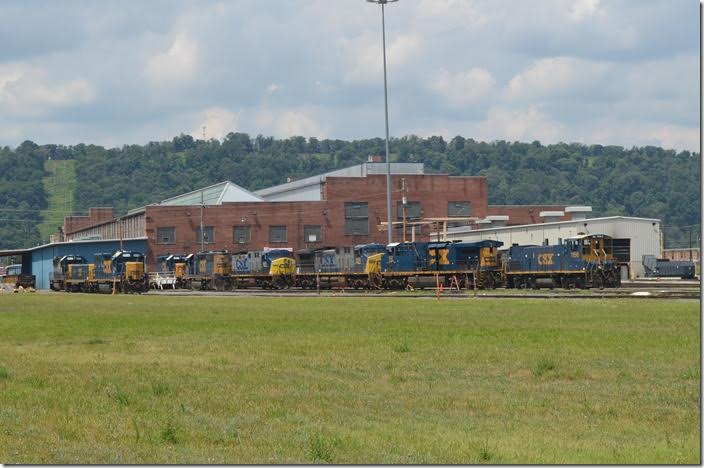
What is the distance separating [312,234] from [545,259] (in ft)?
178

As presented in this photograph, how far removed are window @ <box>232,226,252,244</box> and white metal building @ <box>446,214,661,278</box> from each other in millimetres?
27418

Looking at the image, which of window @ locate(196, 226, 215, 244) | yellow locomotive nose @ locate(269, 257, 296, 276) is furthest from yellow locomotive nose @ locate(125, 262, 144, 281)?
window @ locate(196, 226, 215, 244)

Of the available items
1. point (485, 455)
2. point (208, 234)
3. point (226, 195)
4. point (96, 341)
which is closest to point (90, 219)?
point (226, 195)

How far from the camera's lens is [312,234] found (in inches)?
4808

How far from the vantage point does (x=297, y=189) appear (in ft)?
477

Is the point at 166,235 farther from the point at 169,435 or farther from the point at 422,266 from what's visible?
the point at 169,435

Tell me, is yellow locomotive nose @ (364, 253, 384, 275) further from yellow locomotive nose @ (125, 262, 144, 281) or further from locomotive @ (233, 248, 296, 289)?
yellow locomotive nose @ (125, 262, 144, 281)

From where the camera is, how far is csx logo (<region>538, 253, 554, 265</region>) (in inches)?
2753

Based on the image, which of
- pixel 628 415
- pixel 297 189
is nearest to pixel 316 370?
pixel 628 415

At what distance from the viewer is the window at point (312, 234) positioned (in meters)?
122

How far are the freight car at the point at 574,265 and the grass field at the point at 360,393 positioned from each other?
3133 cm

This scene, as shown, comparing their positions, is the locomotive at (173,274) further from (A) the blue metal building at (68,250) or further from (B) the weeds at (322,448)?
(B) the weeds at (322,448)

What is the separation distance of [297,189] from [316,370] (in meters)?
123

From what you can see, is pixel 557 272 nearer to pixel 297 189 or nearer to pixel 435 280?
pixel 435 280
